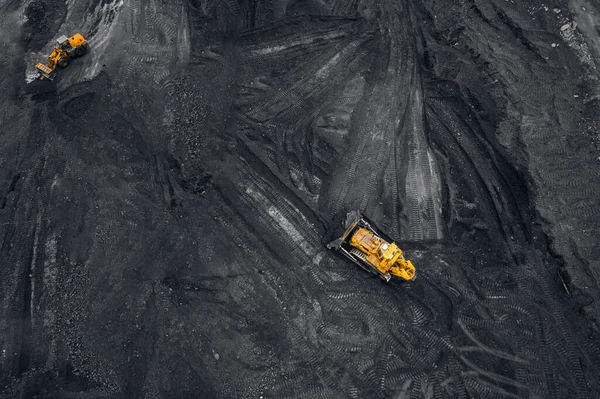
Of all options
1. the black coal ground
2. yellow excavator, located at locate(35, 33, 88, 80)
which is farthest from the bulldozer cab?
the black coal ground

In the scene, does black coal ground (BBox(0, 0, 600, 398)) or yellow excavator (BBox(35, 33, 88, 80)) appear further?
yellow excavator (BBox(35, 33, 88, 80))

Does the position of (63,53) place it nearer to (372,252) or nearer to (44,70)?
(44,70)

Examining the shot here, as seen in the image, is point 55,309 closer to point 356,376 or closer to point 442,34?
point 356,376

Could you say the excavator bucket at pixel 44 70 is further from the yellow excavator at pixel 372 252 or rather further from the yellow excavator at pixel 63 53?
the yellow excavator at pixel 372 252

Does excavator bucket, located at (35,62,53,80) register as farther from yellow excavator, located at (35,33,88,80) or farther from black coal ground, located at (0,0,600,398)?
black coal ground, located at (0,0,600,398)

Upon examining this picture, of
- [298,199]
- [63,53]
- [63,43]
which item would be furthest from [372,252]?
[63,43]

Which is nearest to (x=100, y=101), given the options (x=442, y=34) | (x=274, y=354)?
(x=274, y=354)

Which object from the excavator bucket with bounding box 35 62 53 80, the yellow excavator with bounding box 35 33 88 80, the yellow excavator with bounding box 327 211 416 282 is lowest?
the yellow excavator with bounding box 327 211 416 282
